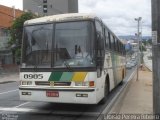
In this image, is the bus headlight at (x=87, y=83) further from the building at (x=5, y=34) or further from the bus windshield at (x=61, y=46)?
the building at (x=5, y=34)

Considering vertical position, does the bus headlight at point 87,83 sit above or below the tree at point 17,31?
below

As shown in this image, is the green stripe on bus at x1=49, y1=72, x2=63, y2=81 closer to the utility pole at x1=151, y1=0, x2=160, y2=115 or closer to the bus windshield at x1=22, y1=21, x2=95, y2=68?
the bus windshield at x1=22, y1=21, x2=95, y2=68

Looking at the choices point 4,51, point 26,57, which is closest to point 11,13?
point 4,51

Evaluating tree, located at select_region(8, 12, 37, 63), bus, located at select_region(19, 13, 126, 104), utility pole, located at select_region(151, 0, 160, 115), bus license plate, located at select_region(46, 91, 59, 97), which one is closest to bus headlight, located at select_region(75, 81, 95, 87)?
bus, located at select_region(19, 13, 126, 104)

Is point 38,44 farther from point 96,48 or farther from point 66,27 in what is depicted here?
point 96,48

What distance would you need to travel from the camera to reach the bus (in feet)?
36.8

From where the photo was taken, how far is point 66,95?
11.2 meters

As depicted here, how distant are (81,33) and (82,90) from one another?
5.88 feet

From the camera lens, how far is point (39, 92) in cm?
1149

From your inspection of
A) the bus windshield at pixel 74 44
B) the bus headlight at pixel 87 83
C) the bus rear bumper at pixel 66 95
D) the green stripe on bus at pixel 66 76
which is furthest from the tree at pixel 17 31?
the bus headlight at pixel 87 83

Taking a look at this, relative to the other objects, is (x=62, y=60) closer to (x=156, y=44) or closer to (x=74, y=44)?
(x=74, y=44)

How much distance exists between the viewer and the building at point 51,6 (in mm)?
96812

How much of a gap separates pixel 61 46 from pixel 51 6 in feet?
293

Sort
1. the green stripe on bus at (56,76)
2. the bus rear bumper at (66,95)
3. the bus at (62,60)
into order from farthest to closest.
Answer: the green stripe on bus at (56,76) < the bus at (62,60) < the bus rear bumper at (66,95)
